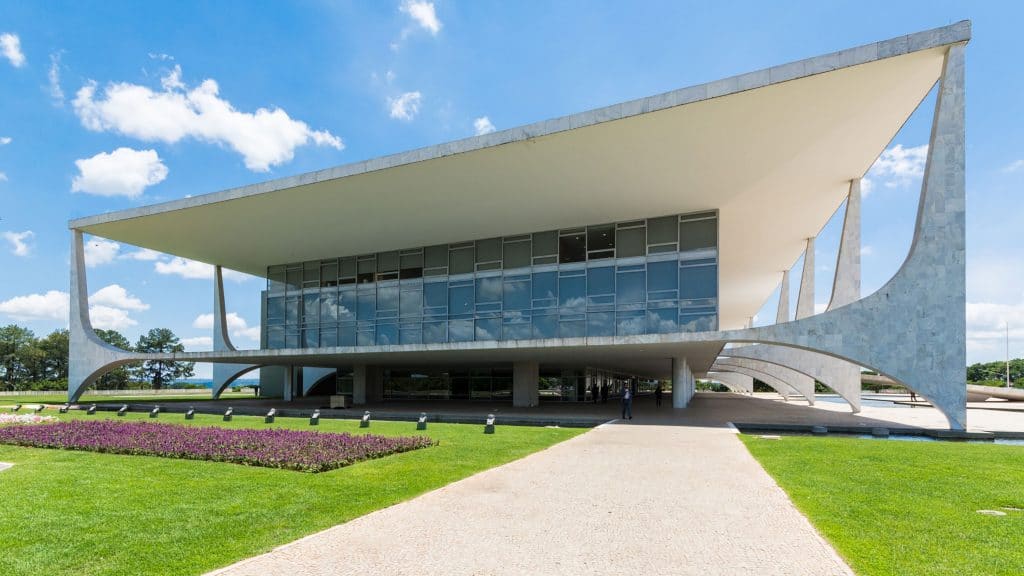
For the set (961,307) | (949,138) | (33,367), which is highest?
(949,138)

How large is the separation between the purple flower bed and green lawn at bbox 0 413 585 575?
0.37 metres

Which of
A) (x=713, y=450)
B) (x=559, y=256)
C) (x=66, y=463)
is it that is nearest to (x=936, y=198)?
(x=713, y=450)

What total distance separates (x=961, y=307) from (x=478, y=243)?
64.0 feet

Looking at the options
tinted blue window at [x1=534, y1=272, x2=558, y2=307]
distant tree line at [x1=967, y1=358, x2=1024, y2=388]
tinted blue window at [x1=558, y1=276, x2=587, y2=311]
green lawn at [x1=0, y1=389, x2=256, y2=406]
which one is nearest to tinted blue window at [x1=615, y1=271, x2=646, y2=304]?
tinted blue window at [x1=558, y1=276, x2=587, y2=311]

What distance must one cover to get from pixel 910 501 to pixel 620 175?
15232mm

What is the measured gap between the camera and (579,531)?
22.6 ft

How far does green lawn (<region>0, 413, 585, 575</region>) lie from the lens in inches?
233

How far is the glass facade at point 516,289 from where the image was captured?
24875 millimetres

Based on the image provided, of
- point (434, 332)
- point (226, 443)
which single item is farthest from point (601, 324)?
point (226, 443)

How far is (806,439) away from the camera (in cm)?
1605

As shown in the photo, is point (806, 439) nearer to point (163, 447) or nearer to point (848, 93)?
point (848, 93)

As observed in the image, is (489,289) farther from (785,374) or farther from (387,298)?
(785,374)

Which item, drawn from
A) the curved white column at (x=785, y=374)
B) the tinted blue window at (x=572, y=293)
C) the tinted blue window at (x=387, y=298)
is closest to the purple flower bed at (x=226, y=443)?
the tinted blue window at (x=572, y=293)

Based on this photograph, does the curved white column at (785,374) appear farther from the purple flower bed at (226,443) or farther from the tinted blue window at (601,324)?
the purple flower bed at (226,443)
